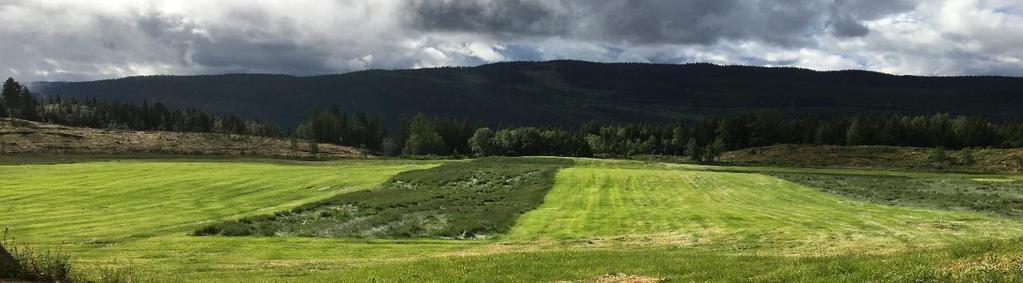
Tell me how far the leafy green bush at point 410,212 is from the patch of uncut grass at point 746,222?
106 inches

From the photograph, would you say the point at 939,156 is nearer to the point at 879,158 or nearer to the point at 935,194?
the point at 879,158

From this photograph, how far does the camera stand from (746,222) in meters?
42.9

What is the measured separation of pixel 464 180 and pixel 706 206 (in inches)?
1408

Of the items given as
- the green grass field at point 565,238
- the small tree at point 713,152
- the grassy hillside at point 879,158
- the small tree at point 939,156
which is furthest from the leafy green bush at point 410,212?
the small tree at point 939,156

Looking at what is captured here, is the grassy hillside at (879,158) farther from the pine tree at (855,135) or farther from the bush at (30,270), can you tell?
the bush at (30,270)

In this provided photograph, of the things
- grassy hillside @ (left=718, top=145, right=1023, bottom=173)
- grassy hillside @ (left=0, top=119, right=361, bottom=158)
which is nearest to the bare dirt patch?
grassy hillside @ (left=718, top=145, right=1023, bottom=173)

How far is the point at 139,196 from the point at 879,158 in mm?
162313

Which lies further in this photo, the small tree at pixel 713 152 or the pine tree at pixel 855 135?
the pine tree at pixel 855 135

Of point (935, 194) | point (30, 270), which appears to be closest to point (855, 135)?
point (935, 194)

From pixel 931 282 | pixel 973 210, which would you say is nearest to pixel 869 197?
pixel 973 210

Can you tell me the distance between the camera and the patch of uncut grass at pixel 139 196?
40094 mm

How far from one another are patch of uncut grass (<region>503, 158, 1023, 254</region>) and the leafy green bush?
2.68 metres

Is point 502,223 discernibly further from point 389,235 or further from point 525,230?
point 389,235

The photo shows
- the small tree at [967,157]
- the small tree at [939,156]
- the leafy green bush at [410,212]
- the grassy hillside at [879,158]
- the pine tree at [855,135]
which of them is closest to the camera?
the leafy green bush at [410,212]
